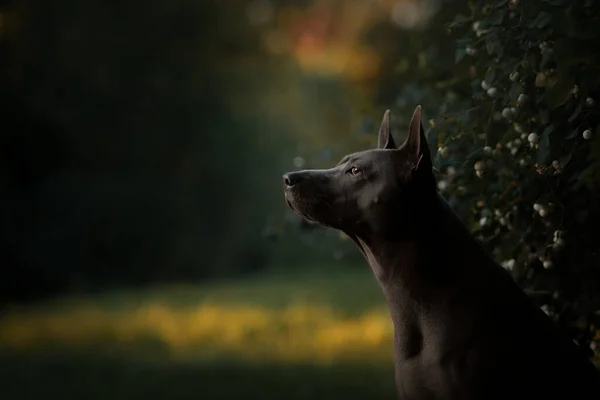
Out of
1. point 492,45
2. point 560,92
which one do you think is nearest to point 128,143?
point 492,45

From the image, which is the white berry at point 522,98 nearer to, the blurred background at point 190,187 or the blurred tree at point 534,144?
the blurred tree at point 534,144

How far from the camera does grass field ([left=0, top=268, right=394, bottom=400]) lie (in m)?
6.07

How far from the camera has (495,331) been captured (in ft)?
9.73

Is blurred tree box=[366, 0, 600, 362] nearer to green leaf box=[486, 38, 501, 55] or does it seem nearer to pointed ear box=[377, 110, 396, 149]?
green leaf box=[486, 38, 501, 55]

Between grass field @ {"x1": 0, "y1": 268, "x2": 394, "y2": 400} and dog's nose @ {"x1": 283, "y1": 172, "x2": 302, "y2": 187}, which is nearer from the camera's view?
dog's nose @ {"x1": 283, "y1": 172, "x2": 302, "y2": 187}

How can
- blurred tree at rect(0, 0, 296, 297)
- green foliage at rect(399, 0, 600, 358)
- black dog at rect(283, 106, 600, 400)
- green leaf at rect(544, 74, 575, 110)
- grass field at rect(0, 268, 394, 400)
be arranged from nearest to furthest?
black dog at rect(283, 106, 600, 400) < green leaf at rect(544, 74, 575, 110) < green foliage at rect(399, 0, 600, 358) < grass field at rect(0, 268, 394, 400) < blurred tree at rect(0, 0, 296, 297)

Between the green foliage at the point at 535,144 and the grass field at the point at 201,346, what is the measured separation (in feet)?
6.15

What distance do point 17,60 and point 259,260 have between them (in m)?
5.12

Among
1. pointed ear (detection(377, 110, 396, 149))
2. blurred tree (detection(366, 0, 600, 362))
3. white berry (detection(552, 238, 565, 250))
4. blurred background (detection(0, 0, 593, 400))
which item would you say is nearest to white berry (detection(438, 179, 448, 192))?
blurred tree (detection(366, 0, 600, 362))

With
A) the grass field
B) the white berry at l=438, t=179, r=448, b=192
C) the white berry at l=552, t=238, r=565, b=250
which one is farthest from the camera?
the grass field

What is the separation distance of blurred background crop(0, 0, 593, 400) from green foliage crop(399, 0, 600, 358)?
0.64m

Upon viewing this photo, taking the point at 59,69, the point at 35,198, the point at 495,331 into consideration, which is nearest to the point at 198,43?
the point at 59,69

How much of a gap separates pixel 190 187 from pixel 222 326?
4946 millimetres

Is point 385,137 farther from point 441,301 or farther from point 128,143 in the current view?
point 128,143
